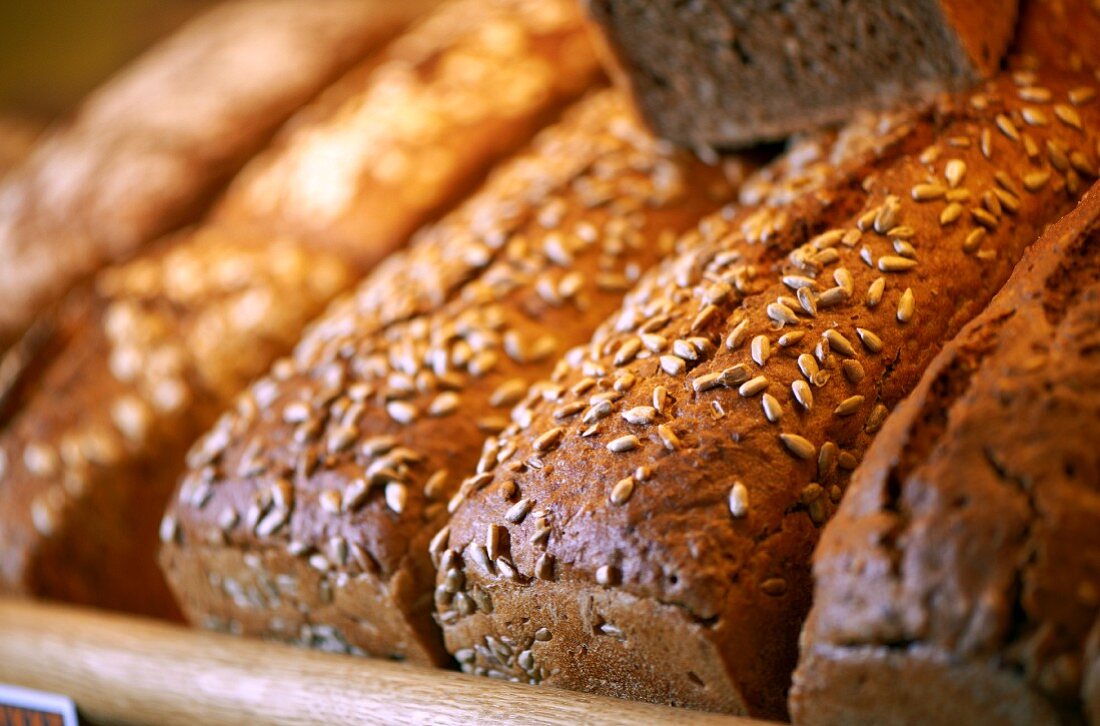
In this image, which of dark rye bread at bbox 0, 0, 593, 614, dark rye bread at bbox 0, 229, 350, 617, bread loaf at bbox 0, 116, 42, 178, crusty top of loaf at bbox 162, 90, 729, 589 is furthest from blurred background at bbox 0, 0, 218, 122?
crusty top of loaf at bbox 162, 90, 729, 589

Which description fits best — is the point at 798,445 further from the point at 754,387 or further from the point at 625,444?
the point at 625,444

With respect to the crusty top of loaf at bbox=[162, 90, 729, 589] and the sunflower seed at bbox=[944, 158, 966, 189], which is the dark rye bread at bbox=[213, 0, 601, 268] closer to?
the crusty top of loaf at bbox=[162, 90, 729, 589]

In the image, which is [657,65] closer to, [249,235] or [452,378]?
[452,378]

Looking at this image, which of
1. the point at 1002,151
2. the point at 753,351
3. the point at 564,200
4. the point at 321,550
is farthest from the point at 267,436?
the point at 1002,151

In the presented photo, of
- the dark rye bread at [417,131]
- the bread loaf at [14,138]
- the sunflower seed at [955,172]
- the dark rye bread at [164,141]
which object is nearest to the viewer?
the sunflower seed at [955,172]

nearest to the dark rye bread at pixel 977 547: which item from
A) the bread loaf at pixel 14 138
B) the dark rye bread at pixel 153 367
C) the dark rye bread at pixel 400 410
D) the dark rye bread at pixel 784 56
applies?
the dark rye bread at pixel 784 56

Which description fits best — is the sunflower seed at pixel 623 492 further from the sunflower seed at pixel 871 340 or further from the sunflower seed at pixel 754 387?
the sunflower seed at pixel 871 340

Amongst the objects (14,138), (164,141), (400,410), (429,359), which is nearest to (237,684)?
(400,410)
